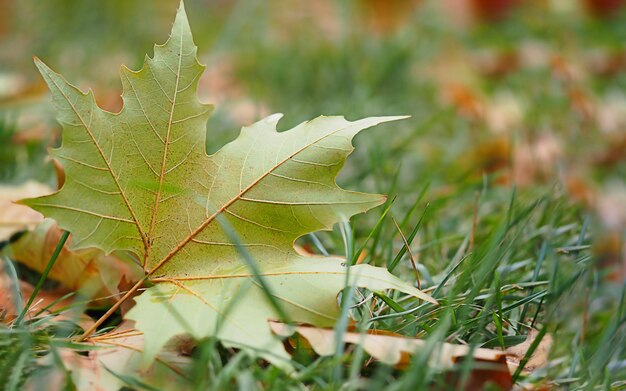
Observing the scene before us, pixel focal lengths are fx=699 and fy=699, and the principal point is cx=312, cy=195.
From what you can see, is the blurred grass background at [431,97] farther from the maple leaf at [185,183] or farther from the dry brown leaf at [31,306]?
the dry brown leaf at [31,306]

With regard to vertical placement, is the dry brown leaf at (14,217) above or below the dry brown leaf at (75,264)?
above

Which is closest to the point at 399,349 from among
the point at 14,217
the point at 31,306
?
the point at 31,306

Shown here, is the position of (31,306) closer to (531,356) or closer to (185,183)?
(185,183)

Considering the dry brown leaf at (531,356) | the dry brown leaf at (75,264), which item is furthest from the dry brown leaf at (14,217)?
the dry brown leaf at (531,356)

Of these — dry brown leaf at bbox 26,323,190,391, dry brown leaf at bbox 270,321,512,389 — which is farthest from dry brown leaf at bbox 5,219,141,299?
dry brown leaf at bbox 270,321,512,389

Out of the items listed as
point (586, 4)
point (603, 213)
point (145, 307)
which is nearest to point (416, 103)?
point (603, 213)

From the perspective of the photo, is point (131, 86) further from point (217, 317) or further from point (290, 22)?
point (290, 22)
